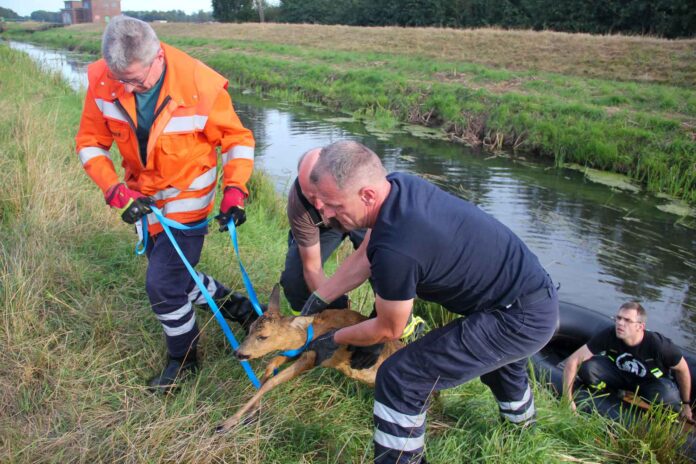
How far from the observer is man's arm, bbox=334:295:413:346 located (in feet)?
7.16

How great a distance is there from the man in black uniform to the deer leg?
7.66 feet

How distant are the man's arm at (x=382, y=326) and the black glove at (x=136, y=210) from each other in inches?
50.2

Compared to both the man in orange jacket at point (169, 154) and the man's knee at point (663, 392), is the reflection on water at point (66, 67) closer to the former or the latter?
the man in orange jacket at point (169, 154)

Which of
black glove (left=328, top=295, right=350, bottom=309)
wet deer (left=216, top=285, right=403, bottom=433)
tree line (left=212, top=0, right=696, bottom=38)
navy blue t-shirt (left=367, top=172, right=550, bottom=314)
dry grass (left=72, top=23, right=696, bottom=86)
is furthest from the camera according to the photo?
tree line (left=212, top=0, right=696, bottom=38)

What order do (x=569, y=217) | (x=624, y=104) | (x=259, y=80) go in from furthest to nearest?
(x=259, y=80) → (x=624, y=104) → (x=569, y=217)

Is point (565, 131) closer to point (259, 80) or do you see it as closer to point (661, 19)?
point (259, 80)

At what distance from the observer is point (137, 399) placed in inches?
110

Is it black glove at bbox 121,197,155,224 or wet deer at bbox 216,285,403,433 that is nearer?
wet deer at bbox 216,285,403,433

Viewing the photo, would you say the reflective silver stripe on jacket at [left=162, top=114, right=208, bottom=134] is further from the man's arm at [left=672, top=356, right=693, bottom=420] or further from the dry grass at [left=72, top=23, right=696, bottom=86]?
the dry grass at [left=72, top=23, right=696, bottom=86]

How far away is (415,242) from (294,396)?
4.23 feet

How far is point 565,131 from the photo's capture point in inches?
501

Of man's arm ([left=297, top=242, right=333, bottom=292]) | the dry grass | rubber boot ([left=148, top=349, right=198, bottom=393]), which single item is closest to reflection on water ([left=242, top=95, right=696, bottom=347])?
man's arm ([left=297, top=242, right=333, bottom=292])

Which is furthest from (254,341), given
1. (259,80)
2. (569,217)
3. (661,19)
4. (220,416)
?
(661,19)

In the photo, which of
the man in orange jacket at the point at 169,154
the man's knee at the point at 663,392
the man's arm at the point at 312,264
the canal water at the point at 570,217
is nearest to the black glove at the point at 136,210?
the man in orange jacket at the point at 169,154
